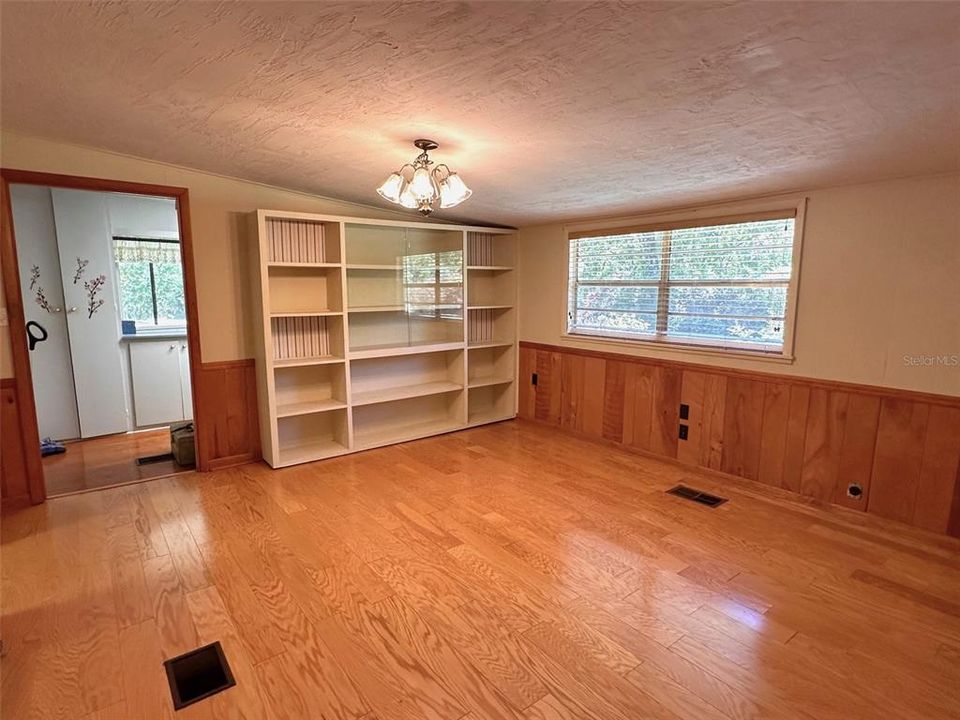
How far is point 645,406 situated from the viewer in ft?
13.0

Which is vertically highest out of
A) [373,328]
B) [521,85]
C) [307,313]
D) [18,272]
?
[521,85]

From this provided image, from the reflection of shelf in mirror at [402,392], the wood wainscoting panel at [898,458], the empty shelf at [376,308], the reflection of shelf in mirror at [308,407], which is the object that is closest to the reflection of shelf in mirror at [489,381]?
the reflection of shelf in mirror at [402,392]

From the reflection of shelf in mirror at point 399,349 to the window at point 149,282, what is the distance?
6.47 feet

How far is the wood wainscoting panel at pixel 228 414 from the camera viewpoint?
3.64 m

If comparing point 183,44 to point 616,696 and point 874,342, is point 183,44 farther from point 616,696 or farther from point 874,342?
point 874,342

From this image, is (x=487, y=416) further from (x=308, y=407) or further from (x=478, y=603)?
(x=478, y=603)

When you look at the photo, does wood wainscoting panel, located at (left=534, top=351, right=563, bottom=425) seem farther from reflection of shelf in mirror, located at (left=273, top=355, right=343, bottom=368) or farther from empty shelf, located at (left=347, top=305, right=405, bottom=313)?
reflection of shelf in mirror, located at (left=273, top=355, right=343, bottom=368)

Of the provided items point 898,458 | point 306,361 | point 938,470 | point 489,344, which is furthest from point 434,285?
point 938,470

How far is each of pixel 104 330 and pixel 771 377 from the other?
5435 millimetres

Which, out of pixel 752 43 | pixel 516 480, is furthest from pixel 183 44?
pixel 516 480

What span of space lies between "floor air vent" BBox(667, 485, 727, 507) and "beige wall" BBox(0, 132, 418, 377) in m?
3.13

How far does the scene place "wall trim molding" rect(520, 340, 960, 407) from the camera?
8.63 feet

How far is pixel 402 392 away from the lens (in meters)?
4.38

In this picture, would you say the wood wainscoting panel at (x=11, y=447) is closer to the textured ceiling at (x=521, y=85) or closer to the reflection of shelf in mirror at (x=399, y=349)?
the textured ceiling at (x=521, y=85)
